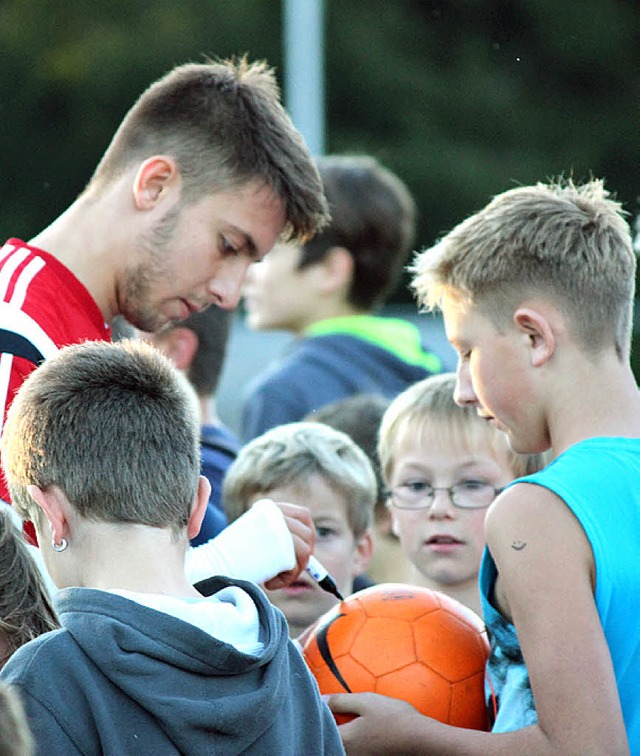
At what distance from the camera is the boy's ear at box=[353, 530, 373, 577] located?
4660 mm

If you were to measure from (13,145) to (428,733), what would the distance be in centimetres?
1906

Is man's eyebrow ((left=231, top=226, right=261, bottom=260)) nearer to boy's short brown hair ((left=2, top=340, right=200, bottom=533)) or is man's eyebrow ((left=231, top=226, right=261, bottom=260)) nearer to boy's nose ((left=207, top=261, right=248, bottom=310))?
boy's nose ((left=207, top=261, right=248, bottom=310))

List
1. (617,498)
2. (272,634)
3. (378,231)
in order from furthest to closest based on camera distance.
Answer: (378,231), (617,498), (272,634)

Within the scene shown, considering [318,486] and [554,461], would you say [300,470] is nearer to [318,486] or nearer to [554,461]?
[318,486]

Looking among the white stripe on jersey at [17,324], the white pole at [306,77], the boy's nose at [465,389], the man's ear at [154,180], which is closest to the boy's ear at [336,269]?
the man's ear at [154,180]

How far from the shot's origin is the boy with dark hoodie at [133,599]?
8.32 feet

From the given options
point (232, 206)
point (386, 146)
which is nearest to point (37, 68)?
point (386, 146)

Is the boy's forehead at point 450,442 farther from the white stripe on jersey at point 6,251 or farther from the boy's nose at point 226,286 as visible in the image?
the white stripe on jersey at point 6,251

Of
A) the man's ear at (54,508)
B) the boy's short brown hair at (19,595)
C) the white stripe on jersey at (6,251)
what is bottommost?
the boy's short brown hair at (19,595)

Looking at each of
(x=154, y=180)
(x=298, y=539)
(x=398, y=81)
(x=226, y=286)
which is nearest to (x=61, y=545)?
(x=298, y=539)

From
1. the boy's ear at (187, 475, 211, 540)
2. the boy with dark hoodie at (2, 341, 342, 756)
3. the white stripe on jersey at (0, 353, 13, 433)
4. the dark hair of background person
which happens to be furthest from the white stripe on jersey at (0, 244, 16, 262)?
the dark hair of background person

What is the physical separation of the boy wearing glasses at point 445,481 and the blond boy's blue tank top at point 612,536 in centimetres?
124

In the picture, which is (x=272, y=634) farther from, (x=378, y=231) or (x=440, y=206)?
(x=440, y=206)

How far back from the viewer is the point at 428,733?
3213 mm
